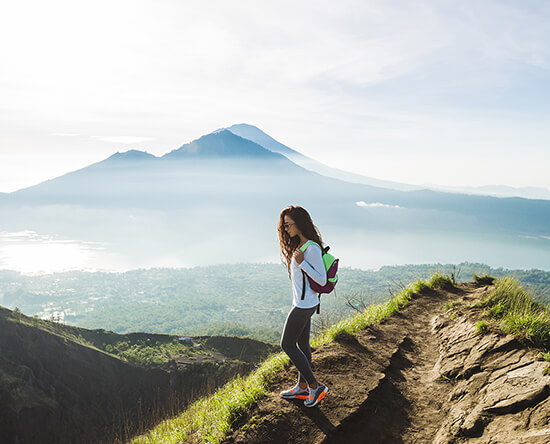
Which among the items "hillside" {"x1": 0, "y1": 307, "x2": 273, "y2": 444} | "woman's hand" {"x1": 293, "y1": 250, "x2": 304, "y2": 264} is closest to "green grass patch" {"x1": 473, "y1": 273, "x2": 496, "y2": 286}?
"woman's hand" {"x1": 293, "y1": 250, "x2": 304, "y2": 264}

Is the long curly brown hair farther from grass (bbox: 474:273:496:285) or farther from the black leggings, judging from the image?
grass (bbox: 474:273:496:285)

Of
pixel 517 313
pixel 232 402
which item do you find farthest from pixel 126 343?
pixel 517 313

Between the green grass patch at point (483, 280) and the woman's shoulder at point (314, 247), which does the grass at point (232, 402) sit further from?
the green grass patch at point (483, 280)

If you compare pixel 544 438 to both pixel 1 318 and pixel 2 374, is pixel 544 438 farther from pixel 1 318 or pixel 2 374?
pixel 1 318

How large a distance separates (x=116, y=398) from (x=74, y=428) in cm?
426

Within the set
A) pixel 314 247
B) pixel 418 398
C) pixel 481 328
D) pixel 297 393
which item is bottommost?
pixel 418 398

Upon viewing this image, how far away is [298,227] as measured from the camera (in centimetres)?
332

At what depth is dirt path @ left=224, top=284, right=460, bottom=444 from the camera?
318 centimetres

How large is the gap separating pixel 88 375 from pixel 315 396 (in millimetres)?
32489

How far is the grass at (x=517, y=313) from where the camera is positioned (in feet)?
12.0

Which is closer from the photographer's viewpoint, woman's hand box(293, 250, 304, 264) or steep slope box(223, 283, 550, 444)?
steep slope box(223, 283, 550, 444)

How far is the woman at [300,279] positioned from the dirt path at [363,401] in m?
0.22

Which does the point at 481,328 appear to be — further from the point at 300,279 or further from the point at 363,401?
the point at 300,279

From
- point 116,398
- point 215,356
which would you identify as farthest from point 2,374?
point 215,356
